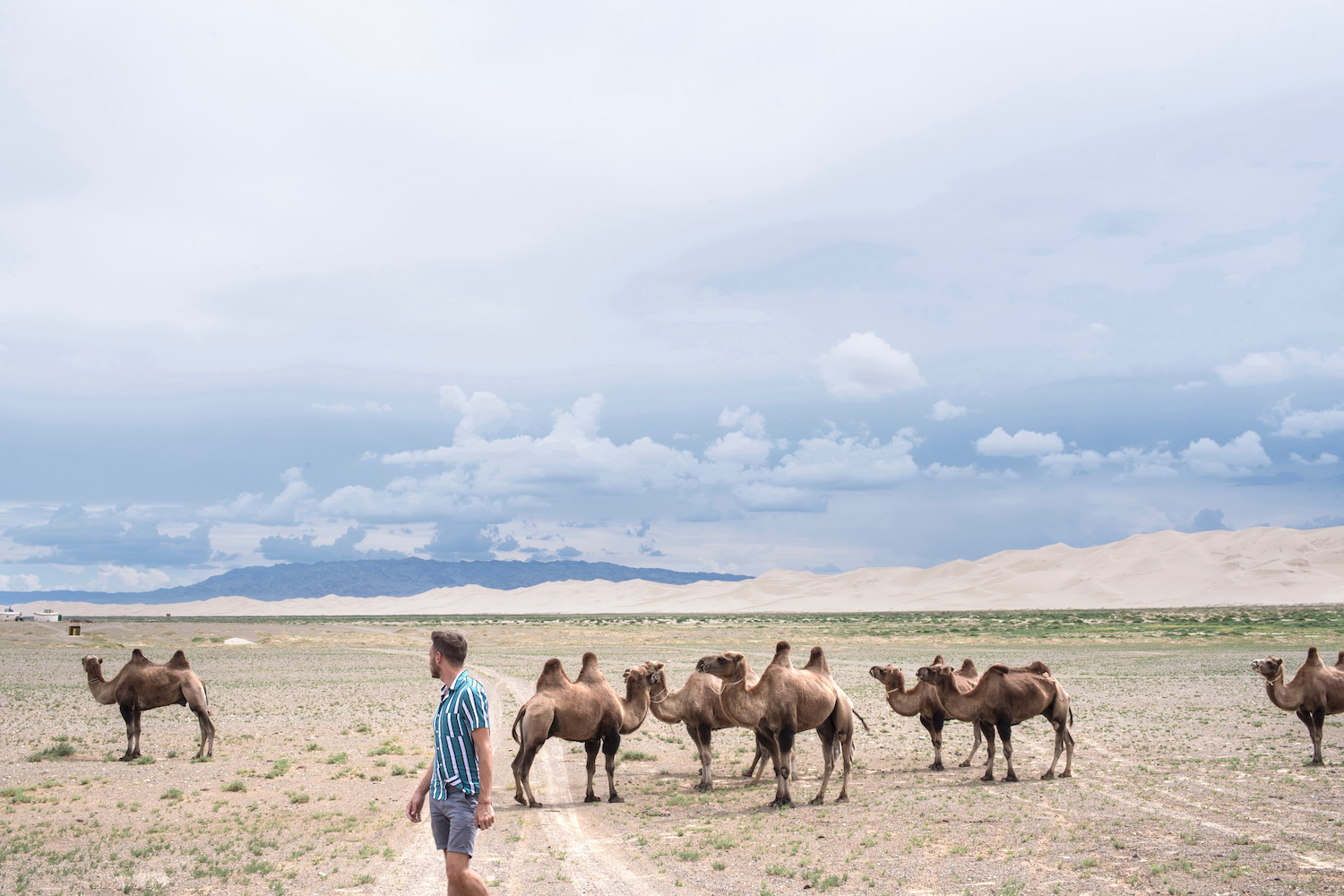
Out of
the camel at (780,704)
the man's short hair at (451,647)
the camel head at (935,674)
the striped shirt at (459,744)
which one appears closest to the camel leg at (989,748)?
the camel head at (935,674)

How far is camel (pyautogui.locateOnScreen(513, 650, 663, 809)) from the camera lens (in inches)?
568

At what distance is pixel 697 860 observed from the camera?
1141cm

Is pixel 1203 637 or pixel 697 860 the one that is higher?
pixel 697 860

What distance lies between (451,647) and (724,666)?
8.22m

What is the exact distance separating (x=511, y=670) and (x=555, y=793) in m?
30.5

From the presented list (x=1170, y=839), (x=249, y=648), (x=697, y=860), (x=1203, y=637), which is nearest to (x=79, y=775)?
(x=697, y=860)

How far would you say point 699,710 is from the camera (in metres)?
16.5

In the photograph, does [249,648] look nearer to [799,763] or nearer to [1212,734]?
[799,763]

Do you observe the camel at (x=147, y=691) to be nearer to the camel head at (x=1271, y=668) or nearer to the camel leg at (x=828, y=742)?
the camel leg at (x=828, y=742)

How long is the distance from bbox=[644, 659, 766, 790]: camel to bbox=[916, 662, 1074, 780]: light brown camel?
3.58 meters

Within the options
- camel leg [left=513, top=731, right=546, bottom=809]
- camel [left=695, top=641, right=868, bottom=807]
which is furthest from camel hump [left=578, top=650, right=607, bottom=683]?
camel [left=695, top=641, right=868, bottom=807]

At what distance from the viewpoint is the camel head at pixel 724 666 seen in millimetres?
14531

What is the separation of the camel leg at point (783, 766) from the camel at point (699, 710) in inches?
65.8

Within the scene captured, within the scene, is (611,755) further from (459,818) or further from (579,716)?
(459,818)
